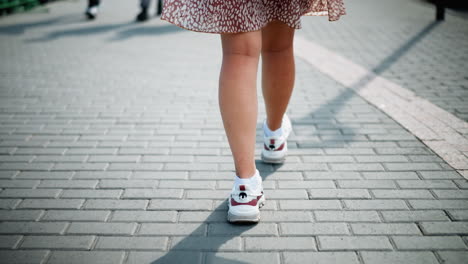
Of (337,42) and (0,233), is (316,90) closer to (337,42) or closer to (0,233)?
(337,42)

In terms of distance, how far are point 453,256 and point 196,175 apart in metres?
1.43

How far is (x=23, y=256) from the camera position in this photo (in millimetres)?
1582

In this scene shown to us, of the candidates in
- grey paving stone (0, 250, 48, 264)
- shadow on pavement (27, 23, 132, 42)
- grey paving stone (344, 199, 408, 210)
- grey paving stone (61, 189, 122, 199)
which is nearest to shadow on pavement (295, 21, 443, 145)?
grey paving stone (344, 199, 408, 210)

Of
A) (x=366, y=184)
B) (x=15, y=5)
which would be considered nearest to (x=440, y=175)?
(x=366, y=184)

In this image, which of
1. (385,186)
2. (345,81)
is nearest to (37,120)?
(385,186)

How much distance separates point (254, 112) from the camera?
1743 mm

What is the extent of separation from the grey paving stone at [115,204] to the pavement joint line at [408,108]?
197 cm

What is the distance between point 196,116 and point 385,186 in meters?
1.71

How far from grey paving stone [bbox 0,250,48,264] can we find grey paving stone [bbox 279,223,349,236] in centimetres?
113

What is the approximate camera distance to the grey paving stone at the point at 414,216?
1.78m

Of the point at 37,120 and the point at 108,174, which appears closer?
the point at 108,174

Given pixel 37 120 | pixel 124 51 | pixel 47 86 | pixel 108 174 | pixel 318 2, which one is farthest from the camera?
pixel 124 51

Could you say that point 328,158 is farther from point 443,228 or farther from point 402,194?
point 443,228

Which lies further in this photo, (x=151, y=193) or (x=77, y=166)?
(x=77, y=166)
